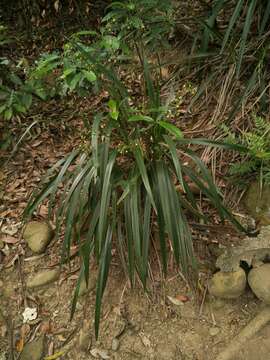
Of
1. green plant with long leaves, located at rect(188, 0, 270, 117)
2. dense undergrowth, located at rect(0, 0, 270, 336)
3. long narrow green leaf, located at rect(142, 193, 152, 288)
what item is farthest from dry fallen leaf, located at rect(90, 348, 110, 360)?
green plant with long leaves, located at rect(188, 0, 270, 117)

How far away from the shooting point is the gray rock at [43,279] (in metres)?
1.86

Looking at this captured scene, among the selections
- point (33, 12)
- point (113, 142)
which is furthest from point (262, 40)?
point (33, 12)

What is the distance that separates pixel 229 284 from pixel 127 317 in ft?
1.58

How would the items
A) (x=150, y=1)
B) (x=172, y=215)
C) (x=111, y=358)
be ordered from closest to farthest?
(x=172, y=215)
(x=111, y=358)
(x=150, y=1)

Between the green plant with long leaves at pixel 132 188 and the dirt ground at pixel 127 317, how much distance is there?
0.47ft

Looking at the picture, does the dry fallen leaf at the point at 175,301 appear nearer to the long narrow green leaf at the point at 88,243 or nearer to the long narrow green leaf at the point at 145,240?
the long narrow green leaf at the point at 145,240

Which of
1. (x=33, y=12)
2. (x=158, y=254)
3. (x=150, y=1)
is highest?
(x=33, y=12)

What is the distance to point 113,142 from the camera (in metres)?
1.89

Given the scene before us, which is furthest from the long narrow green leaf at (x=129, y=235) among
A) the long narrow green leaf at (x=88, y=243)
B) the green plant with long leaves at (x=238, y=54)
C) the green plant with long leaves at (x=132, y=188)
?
the green plant with long leaves at (x=238, y=54)

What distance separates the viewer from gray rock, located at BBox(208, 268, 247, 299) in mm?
1591

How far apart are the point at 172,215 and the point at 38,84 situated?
1.29 m

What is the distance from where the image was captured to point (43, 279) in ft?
6.13

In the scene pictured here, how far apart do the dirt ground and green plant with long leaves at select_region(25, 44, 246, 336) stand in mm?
144

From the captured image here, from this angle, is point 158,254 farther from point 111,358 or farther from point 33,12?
point 33,12
